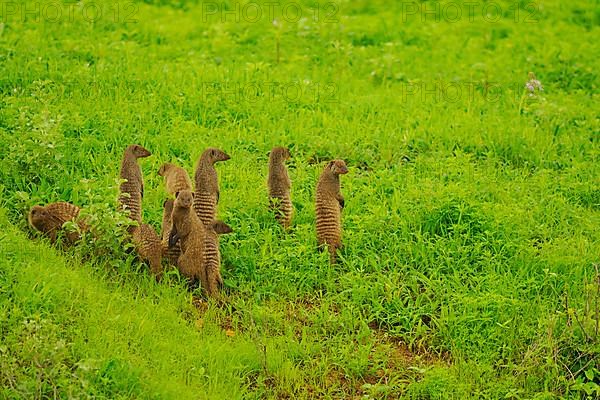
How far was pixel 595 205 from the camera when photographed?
26.0 feet

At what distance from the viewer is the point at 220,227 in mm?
6645

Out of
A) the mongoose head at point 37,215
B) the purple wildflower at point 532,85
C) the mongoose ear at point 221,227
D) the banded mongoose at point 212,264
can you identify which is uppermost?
the purple wildflower at point 532,85


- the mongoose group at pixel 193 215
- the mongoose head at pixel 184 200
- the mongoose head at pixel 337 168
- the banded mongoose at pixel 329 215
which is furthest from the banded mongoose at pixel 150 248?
the mongoose head at pixel 337 168

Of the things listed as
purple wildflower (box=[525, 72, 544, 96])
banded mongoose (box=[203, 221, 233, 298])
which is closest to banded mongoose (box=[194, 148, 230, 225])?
banded mongoose (box=[203, 221, 233, 298])

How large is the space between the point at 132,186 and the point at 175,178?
46 cm

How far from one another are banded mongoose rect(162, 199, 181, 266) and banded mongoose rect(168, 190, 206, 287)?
0.10 m

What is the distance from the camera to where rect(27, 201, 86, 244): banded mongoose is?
21.6 feet

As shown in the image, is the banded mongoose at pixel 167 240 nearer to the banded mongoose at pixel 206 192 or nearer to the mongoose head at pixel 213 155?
the banded mongoose at pixel 206 192

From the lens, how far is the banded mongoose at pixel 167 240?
21.6 ft

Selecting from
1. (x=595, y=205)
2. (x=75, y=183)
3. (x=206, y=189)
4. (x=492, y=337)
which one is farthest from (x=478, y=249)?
(x=75, y=183)

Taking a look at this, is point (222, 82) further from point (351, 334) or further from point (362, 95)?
point (351, 334)

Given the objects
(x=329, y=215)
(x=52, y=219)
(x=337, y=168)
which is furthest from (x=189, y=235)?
(x=337, y=168)

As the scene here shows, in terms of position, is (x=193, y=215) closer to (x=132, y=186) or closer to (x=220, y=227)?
(x=220, y=227)

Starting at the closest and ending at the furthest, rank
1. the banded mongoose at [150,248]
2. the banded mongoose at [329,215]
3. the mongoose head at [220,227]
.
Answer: the banded mongoose at [150,248], the mongoose head at [220,227], the banded mongoose at [329,215]
